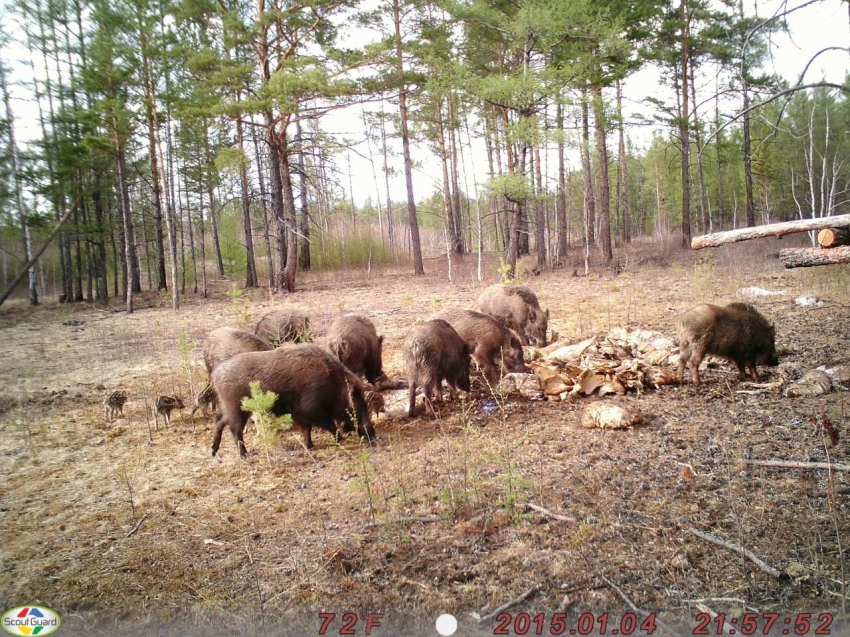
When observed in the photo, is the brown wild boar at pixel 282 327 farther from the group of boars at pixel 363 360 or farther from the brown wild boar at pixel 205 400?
the brown wild boar at pixel 205 400

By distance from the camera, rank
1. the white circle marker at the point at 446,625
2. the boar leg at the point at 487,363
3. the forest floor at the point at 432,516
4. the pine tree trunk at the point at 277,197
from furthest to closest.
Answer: the pine tree trunk at the point at 277,197 → the boar leg at the point at 487,363 → the forest floor at the point at 432,516 → the white circle marker at the point at 446,625

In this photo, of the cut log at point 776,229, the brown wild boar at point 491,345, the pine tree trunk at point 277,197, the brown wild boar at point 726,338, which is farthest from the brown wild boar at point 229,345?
the pine tree trunk at point 277,197

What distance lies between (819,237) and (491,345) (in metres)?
3.24

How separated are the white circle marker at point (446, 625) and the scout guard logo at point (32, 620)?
1737mm

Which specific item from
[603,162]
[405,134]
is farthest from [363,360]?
[405,134]

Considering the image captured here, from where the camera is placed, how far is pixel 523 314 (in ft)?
26.1

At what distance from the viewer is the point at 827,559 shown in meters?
2.37

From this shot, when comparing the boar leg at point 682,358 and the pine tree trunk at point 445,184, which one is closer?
the boar leg at point 682,358

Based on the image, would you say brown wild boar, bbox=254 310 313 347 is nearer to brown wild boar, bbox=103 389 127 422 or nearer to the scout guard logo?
brown wild boar, bbox=103 389 127 422

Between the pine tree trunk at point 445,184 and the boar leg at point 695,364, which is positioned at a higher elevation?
the pine tree trunk at point 445,184

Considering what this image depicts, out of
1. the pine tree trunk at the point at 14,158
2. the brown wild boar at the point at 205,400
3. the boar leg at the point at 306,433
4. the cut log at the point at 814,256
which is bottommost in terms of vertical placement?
the boar leg at the point at 306,433

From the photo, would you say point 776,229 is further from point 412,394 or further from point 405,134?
point 405,134

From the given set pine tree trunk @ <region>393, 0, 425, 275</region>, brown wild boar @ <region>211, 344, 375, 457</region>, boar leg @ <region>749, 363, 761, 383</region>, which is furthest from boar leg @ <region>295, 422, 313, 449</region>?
pine tree trunk @ <region>393, 0, 425, 275</region>

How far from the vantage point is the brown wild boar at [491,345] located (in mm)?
5895
